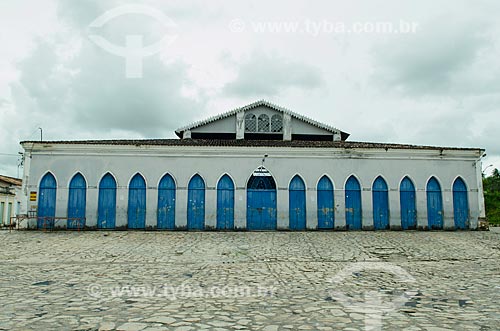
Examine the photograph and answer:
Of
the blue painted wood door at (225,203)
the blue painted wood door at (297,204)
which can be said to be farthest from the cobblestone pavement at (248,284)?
the blue painted wood door at (297,204)

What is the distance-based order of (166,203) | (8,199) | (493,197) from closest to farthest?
(166,203) < (8,199) < (493,197)

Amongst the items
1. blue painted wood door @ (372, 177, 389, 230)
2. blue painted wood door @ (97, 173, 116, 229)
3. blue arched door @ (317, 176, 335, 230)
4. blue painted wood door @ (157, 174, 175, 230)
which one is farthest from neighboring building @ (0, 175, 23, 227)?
blue painted wood door @ (372, 177, 389, 230)

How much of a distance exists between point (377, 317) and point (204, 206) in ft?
49.2

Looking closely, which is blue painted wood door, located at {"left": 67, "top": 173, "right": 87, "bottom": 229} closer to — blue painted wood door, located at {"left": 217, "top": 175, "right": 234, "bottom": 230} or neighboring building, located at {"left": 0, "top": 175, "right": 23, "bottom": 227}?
blue painted wood door, located at {"left": 217, "top": 175, "right": 234, "bottom": 230}

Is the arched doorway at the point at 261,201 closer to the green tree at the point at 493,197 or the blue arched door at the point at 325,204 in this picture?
the blue arched door at the point at 325,204

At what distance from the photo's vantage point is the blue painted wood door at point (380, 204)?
67.9 feet

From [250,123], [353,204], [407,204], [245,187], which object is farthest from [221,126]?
[407,204]

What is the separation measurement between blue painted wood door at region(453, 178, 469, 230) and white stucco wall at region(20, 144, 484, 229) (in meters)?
0.30

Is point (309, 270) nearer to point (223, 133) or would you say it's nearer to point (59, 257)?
point (59, 257)

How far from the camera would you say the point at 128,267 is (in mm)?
10477

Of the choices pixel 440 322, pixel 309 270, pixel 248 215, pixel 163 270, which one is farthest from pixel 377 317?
pixel 248 215

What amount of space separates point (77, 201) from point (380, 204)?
14.9 m

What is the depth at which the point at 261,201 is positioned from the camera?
20469mm

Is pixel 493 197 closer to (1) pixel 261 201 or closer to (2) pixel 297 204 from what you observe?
(2) pixel 297 204
